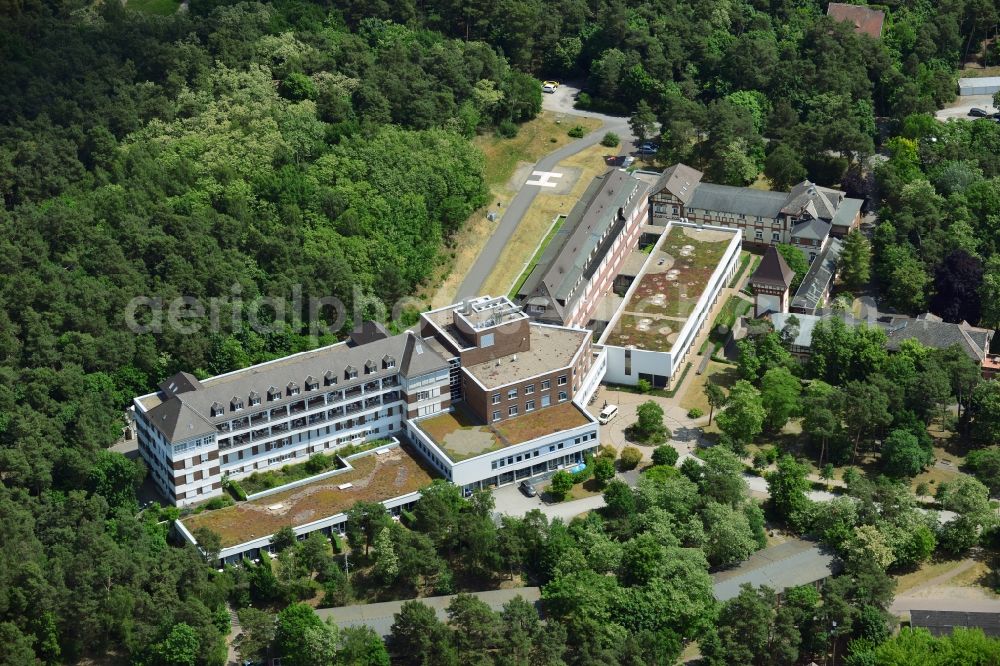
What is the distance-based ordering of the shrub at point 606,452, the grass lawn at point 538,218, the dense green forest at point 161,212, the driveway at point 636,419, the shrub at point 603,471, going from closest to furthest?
the dense green forest at point 161,212, the shrub at point 603,471, the shrub at point 606,452, the driveway at point 636,419, the grass lawn at point 538,218

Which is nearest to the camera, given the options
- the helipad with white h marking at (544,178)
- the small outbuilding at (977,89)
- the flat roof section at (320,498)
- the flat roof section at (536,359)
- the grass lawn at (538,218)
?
the flat roof section at (320,498)

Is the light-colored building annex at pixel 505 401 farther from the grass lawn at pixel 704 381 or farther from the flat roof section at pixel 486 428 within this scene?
the grass lawn at pixel 704 381

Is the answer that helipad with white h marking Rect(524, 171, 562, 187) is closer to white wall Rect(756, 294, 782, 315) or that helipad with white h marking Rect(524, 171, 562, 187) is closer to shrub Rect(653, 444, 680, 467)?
white wall Rect(756, 294, 782, 315)

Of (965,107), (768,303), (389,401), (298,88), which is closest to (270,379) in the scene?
(389,401)

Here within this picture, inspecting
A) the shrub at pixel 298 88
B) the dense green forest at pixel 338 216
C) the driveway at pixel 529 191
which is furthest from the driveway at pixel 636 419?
the shrub at pixel 298 88

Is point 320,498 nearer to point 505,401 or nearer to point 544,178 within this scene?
point 505,401

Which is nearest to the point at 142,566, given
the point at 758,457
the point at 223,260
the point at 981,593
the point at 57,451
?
the point at 57,451
